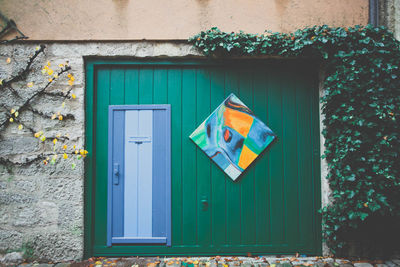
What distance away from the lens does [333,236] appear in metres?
3.01

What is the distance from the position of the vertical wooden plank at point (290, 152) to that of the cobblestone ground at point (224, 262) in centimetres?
28

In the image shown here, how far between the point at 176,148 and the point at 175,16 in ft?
5.16

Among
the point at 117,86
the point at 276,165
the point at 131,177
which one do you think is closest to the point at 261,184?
the point at 276,165

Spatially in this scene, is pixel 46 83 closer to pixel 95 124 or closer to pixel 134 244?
pixel 95 124

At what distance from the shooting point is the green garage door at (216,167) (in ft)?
10.4

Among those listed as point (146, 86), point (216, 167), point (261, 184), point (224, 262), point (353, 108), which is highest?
point (146, 86)

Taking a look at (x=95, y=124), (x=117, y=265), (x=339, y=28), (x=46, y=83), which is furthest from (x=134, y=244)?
(x=339, y=28)

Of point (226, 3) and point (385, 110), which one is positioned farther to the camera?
point (226, 3)

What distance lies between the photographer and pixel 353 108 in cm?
289

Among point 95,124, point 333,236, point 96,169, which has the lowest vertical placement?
point 333,236

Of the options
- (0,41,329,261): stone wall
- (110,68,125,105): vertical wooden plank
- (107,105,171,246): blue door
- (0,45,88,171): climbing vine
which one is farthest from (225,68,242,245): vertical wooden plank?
(0,45,88,171): climbing vine

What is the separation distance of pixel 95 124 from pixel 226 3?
84.1 inches

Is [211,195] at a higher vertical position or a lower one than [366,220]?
higher

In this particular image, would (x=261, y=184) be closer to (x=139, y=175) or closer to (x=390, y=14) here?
(x=139, y=175)
